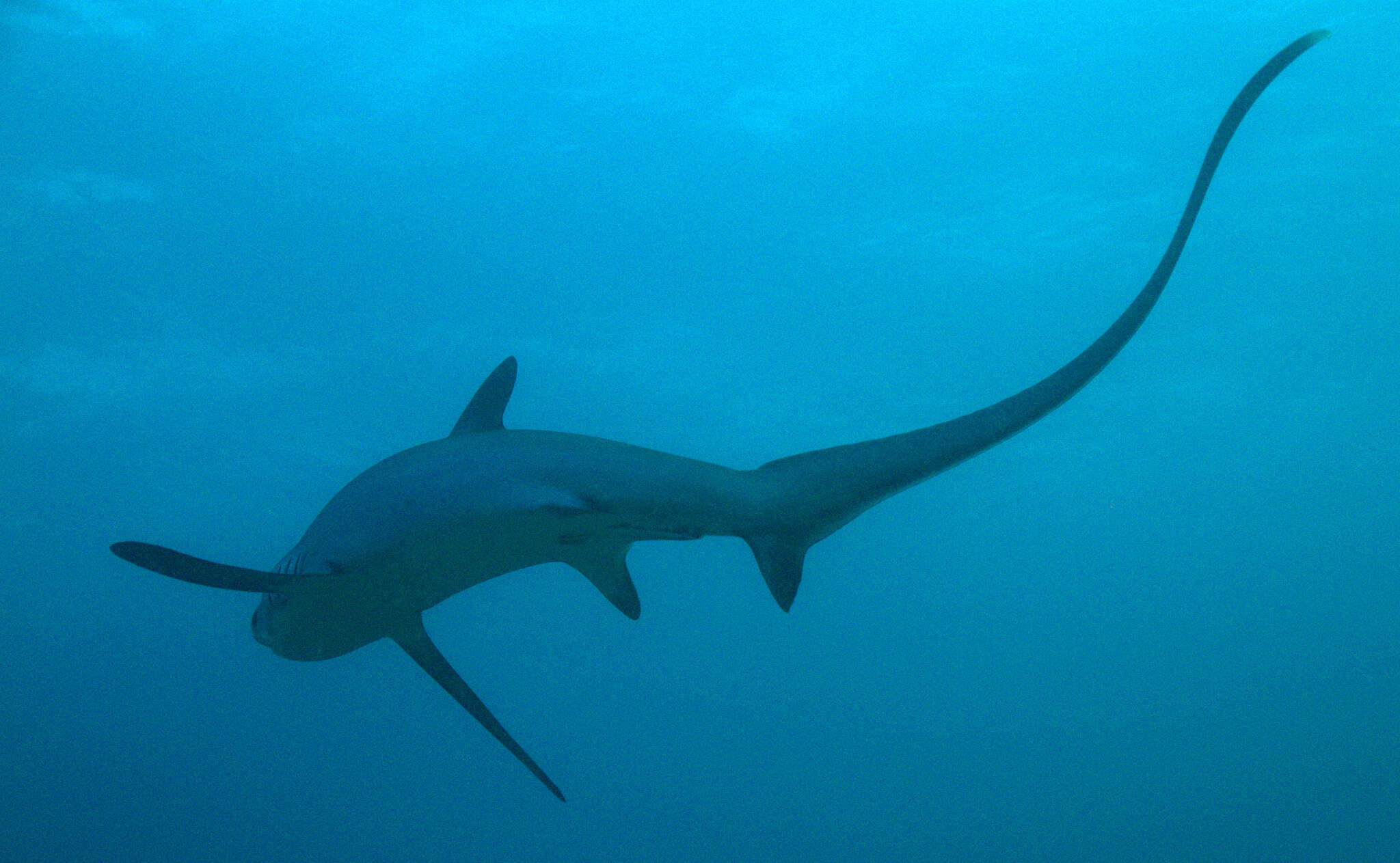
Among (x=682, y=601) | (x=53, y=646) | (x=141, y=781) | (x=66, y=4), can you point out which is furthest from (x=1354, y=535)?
(x=141, y=781)

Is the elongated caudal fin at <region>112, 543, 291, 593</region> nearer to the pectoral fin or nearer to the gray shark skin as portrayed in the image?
the gray shark skin

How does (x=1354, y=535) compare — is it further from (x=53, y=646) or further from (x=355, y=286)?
(x=53, y=646)

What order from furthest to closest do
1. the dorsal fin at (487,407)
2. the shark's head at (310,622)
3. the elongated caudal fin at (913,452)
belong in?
the dorsal fin at (487,407), the shark's head at (310,622), the elongated caudal fin at (913,452)

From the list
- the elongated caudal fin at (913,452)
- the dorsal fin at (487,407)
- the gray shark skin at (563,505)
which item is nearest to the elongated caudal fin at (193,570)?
the gray shark skin at (563,505)

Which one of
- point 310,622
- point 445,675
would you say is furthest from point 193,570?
point 445,675

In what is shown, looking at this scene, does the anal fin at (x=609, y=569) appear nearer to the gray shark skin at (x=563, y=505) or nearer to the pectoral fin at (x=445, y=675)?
the gray shark skin at (x=563, y=505)

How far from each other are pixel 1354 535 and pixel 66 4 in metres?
52.6

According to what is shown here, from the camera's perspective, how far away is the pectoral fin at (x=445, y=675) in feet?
12.1

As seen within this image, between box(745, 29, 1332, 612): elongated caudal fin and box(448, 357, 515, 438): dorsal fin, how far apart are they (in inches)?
48.6

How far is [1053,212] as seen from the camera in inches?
859

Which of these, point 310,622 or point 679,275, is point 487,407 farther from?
point 679,275

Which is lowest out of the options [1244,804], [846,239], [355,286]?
[1244,804]

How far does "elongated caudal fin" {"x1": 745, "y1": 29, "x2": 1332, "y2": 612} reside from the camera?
2740mm

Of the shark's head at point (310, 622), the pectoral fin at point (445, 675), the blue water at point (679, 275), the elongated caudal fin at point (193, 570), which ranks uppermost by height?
the blue water at point (679, 275)
